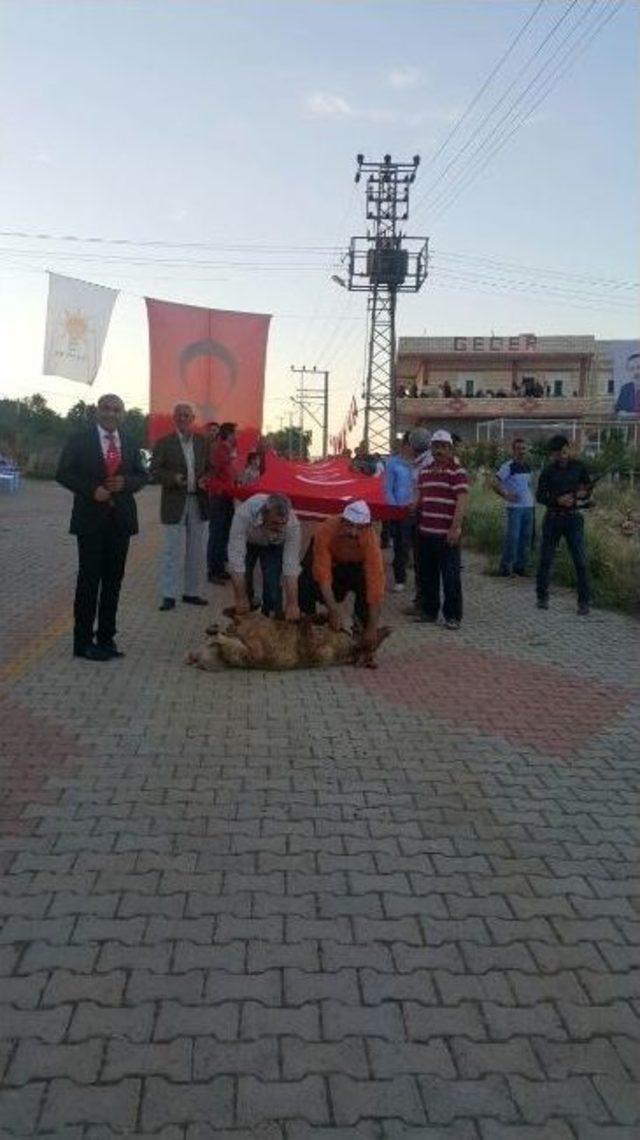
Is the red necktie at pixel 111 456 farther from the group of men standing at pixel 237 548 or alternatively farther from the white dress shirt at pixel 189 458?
the white dress shirt at pixel 189 458

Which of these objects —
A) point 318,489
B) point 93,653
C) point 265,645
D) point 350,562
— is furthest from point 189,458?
point 265,645

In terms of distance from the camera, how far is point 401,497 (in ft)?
35.7

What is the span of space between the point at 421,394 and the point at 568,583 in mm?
46052

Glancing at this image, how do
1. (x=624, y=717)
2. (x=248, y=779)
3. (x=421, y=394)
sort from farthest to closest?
(x=421, y=394) < (x=624, y=717) < (x=248, y=779)

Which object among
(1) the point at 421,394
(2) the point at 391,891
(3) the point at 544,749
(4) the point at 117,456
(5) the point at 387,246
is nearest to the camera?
(2) the point at 391,891

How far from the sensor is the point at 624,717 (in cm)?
668

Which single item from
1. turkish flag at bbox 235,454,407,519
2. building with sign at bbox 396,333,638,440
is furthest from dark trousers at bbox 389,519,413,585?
building with sign at bbox 396,333,638,440

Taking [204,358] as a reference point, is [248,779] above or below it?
below

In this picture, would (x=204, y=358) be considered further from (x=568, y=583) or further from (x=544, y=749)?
(x=544, y=749)

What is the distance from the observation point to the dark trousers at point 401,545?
12.0 m

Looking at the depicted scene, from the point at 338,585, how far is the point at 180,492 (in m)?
2.17

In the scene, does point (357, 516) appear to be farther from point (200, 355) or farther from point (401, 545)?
point (401, 545)

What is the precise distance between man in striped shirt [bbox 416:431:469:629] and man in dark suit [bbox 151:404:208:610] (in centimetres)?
199

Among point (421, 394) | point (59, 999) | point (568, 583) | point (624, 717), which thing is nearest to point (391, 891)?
point (59, 999)
